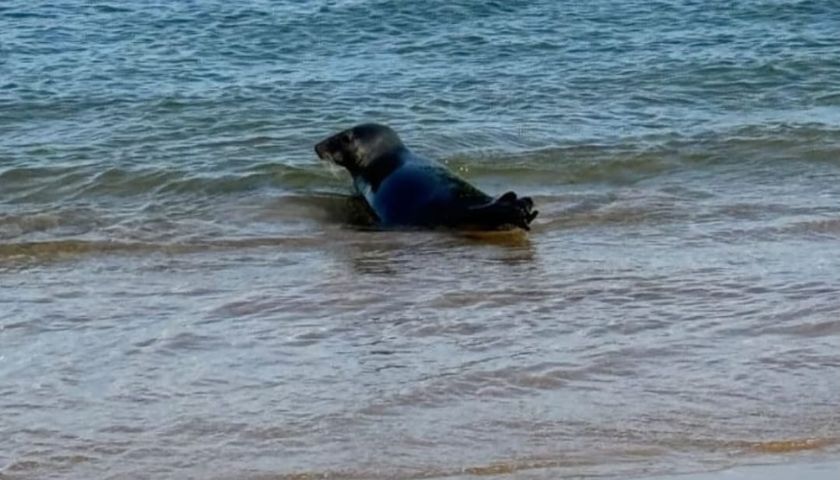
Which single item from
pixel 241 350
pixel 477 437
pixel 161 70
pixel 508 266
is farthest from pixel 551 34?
pixel 477 437

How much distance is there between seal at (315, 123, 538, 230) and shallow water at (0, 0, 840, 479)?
0.49 ft

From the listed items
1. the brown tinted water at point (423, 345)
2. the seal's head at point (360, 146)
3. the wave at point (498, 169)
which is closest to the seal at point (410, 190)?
the seal's head at point (360, 146)

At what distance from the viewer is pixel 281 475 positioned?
4.58 m

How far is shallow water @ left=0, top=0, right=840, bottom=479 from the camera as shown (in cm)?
492

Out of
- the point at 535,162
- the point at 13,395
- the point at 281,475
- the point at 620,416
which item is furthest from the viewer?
the point at 535,162

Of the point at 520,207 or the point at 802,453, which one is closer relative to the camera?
the point at 802,453

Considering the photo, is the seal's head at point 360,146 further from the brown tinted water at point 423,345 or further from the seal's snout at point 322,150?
the brown tinted water at point 423,345

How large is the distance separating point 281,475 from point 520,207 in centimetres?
343

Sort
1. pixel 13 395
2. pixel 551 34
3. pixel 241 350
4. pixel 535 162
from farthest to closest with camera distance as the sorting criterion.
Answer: pixel 551 34, pixel 535 162, pixel 241 350, pixel 13 395

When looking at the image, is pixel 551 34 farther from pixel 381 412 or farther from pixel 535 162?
pixel 381 412

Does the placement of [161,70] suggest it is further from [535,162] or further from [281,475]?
[281,475]

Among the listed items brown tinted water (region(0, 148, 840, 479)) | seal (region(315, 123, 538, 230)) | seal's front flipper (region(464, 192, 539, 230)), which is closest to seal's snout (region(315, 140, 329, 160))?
seal (region(315, 123, 538, 230))

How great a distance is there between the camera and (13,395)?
5324mm

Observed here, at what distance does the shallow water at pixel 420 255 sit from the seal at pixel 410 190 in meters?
0.15
